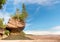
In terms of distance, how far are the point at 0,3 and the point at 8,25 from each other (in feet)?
7.71

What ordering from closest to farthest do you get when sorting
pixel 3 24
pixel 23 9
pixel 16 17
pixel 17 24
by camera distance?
pixel 23 9, pixel 16 17, pixel 17 24, pixel 3 24

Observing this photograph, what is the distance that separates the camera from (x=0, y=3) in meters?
13.4

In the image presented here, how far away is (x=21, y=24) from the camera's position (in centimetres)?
1251

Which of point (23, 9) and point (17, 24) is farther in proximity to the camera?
point (17, 24)

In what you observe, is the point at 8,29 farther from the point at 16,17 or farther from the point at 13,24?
the point at 16,17

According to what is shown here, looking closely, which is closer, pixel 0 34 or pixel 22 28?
pixel 22 28

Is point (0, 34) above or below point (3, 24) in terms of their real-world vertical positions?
below

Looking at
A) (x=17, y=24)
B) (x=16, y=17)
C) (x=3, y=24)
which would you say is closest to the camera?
(x=16, y=17)

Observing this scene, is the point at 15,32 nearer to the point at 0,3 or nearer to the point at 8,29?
the point at 8,29

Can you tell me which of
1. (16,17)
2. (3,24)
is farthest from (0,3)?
(16,17)

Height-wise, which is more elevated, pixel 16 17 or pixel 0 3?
pixel 0 3

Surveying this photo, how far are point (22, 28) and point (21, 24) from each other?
13.5 inches

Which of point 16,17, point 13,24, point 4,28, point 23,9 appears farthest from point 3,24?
point 23,9

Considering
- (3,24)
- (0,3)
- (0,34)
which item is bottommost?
(0,34)
